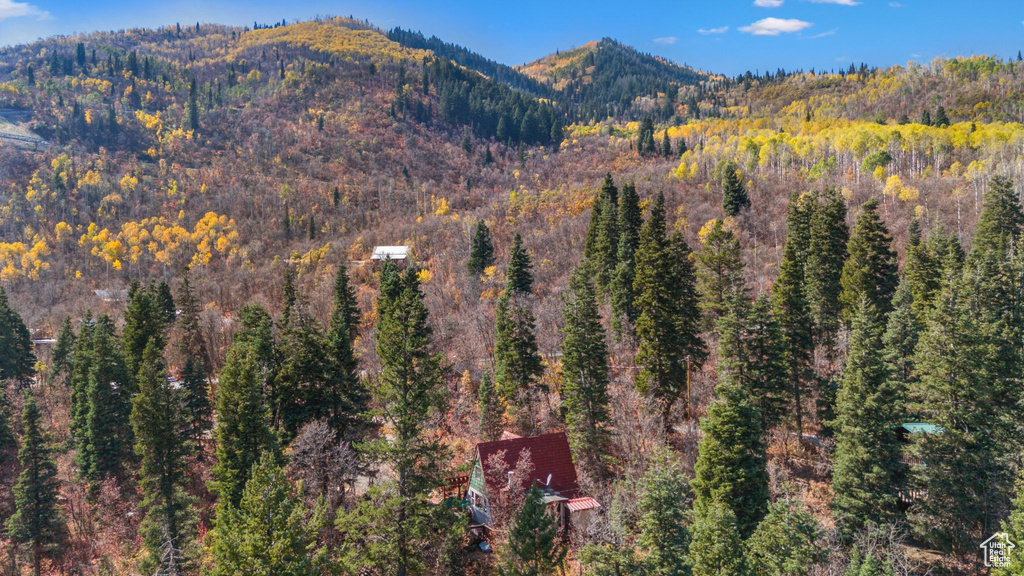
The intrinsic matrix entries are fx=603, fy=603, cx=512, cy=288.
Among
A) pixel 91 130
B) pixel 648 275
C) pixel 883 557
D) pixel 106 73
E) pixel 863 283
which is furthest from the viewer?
pixel 106 73

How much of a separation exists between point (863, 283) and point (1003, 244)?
32.5ft

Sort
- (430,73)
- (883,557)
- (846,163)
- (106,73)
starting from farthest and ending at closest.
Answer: (430,73) < (106,73) < (846,163) < (883,557)

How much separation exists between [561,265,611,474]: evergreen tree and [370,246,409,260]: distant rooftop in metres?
51.9

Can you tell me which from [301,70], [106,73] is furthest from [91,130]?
[301,70]

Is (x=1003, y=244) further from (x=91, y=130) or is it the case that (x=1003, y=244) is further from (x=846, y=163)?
(x=91, y=130)

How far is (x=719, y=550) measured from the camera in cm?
1883

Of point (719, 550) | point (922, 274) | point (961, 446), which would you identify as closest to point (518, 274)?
point (922, 274)

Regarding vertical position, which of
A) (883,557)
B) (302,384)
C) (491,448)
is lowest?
(883,557)

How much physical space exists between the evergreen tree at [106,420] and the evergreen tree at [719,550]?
34341 millimetres

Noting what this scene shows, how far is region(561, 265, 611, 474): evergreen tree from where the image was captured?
31047mm

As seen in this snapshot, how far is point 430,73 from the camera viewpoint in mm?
196000

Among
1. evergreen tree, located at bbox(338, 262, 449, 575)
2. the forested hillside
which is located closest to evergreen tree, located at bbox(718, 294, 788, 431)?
the forested hillside

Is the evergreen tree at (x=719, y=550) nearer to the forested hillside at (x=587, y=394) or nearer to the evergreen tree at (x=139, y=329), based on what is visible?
the forested hillside at (x=587, y=394)

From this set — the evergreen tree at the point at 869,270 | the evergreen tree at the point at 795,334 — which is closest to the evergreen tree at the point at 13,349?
the evergreen tree at the point at 795,334
